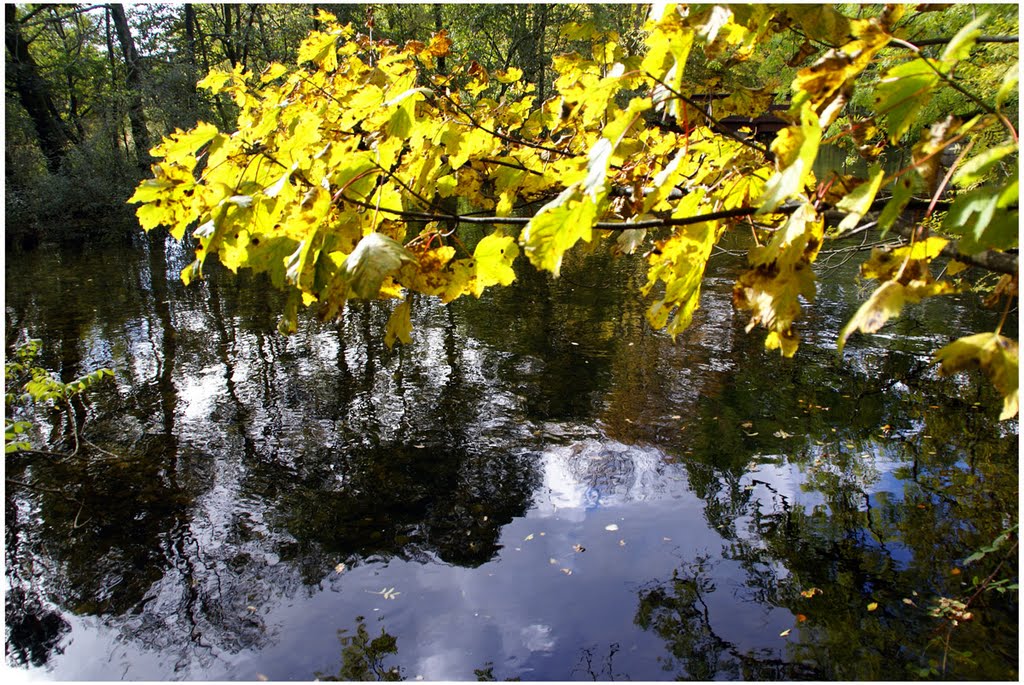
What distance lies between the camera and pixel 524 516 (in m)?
5.05

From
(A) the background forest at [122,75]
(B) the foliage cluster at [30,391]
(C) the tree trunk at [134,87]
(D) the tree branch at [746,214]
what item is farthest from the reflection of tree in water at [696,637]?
(C) the tree trunk at [134,87]

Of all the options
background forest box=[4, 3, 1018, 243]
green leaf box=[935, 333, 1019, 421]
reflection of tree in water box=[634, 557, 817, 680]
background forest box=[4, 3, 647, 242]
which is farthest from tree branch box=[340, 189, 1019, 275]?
background forest box=[4, 3, 647, 242]

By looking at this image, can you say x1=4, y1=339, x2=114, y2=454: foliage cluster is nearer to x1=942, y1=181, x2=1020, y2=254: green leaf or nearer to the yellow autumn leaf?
the yellow autumn leaf

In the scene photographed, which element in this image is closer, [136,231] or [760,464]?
[760,464]

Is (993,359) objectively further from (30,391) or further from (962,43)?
(30,391)

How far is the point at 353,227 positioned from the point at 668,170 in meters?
0.62

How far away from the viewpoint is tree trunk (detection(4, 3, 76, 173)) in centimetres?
2000

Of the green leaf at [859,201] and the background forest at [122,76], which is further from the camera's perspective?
the background forest at [122,76]

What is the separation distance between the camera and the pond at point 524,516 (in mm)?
3822

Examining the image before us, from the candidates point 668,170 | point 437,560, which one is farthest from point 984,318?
point 668,170

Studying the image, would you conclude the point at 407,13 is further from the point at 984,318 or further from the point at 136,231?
the point at 984,318

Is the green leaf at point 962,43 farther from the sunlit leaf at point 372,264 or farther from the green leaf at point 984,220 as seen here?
the sunlit leaf at point 372,264

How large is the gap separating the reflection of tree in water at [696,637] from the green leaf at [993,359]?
321cm

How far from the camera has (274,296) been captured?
466 inches
